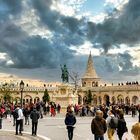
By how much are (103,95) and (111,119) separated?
14362 cm

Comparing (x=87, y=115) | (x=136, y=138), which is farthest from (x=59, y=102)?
(x=136, y=138)

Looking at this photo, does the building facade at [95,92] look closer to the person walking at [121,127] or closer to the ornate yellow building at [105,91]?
the ornate yellow building at [105,91]

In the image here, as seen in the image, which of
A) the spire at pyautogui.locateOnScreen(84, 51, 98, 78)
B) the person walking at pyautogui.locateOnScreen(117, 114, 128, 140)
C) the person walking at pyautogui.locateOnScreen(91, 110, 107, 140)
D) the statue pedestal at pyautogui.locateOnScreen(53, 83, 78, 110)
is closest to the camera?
the person walking at pyautogui.locateOnScreen(91, 110, 107, 140)

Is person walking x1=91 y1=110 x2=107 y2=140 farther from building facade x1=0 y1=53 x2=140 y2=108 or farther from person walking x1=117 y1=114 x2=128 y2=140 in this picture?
building facade x1=0 y1=53 x2=140 y2=108

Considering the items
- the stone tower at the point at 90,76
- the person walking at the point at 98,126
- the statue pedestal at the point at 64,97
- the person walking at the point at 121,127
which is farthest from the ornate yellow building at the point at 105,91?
the person walking at the point at 98,126

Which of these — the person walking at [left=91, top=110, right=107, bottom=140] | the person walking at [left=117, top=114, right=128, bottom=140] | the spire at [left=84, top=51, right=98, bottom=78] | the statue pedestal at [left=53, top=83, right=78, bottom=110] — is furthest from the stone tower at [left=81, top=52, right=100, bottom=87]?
the person walking at [left=91, top=110, right=107, bottom=140]

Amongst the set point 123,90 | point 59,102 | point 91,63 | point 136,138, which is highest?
point 91,63

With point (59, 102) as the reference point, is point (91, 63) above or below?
above

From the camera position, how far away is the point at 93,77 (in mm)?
175500

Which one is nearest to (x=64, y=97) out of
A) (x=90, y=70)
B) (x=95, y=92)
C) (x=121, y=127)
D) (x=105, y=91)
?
(x=121, y=127)

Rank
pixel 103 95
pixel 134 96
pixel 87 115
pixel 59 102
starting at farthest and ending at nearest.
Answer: pixel 103 95 → pixel 134 96 → pixel 59 102 → pixel 87 115

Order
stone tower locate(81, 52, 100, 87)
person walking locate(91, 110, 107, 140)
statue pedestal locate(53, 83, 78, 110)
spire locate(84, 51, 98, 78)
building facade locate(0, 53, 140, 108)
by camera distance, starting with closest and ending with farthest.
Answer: person walking locate(91, 110, 107, 140), statue pedestal locate(53, 83, 78, 110), building facade locate(0, 53, 140, 108), spire locate(84, 51, 98, 78), stone tower locate(81, 52, 100, 87)

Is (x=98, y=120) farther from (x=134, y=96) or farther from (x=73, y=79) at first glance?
(x=134, y=96)

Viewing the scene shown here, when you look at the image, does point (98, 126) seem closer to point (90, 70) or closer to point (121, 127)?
A: point (121, 127)
